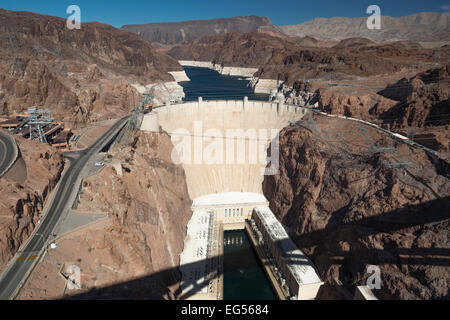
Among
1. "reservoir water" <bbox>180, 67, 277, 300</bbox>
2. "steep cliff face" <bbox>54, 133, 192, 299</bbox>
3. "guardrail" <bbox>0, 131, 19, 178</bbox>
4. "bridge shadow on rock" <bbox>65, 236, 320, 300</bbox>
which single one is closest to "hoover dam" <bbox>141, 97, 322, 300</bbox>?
"bridge shadow on rock" <bbox>65, 236, 320, 300</bbox>

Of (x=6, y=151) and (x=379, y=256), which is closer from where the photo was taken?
(x=379, y=256)

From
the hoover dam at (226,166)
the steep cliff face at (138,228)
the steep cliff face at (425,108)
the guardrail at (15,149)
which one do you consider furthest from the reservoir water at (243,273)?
the steep cliff face at (425,108)

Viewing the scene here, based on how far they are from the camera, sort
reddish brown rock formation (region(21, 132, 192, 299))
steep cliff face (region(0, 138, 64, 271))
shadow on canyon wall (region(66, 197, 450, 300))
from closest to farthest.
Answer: steep cliff face (region(0, 138, 64, 271)), reddish brown rock formation (region(21, 132, 192, 299)), shadow on canyon wall (region(66, 197, 450, 300))

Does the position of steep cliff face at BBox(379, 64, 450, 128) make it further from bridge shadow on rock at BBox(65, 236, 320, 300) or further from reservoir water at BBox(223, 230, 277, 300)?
reservoir water at BBox(223, 230, 277, 300)

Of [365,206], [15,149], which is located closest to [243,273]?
[365,206]

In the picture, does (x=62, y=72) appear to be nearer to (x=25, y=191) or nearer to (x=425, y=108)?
(x=25, y=191)

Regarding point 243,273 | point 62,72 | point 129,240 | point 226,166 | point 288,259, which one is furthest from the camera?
point 62,72

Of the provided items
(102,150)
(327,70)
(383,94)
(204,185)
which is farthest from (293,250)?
(327,70)
